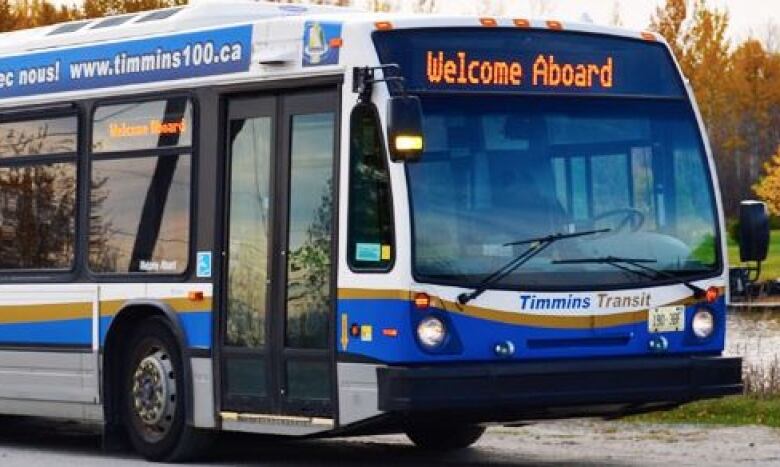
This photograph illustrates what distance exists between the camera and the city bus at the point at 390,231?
1321cm

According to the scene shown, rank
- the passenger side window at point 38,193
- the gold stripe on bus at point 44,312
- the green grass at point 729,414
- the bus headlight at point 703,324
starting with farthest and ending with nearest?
the green grass at point 729,414 < the passenger side window at point 38,193 < the gold stripe on bus at point 44,312 < the bus headlight at point 703,324

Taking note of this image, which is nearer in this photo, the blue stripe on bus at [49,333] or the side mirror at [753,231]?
the side mirror at [753,231]

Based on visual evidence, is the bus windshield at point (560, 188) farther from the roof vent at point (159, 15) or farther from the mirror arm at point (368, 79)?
the roof vent at point (159, 15)

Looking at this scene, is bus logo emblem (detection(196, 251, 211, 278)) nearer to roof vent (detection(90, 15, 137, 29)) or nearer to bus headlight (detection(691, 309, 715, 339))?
roof vent (detection(90, 15, 137, 29))

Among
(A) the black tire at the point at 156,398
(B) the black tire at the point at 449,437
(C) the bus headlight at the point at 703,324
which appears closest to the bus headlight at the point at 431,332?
(C) the bus headlight at the point at 703,324

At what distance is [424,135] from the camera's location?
13250 mm

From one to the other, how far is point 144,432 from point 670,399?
3.78 meters

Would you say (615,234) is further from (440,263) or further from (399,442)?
(399,442)

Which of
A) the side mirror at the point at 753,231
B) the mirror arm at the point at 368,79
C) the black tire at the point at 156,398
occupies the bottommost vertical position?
the black tire at the point at 156,398

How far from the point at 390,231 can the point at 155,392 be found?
283 cm

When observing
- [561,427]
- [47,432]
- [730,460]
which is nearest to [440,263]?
[730,460]

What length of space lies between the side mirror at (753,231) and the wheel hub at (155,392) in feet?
13.0

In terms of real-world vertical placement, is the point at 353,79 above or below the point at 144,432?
above

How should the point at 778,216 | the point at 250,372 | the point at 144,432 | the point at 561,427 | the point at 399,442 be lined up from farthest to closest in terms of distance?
the point at 778,216 → the point at 561,427 → the point at 399,442 → the point at 144,432 → the point at 250,372
